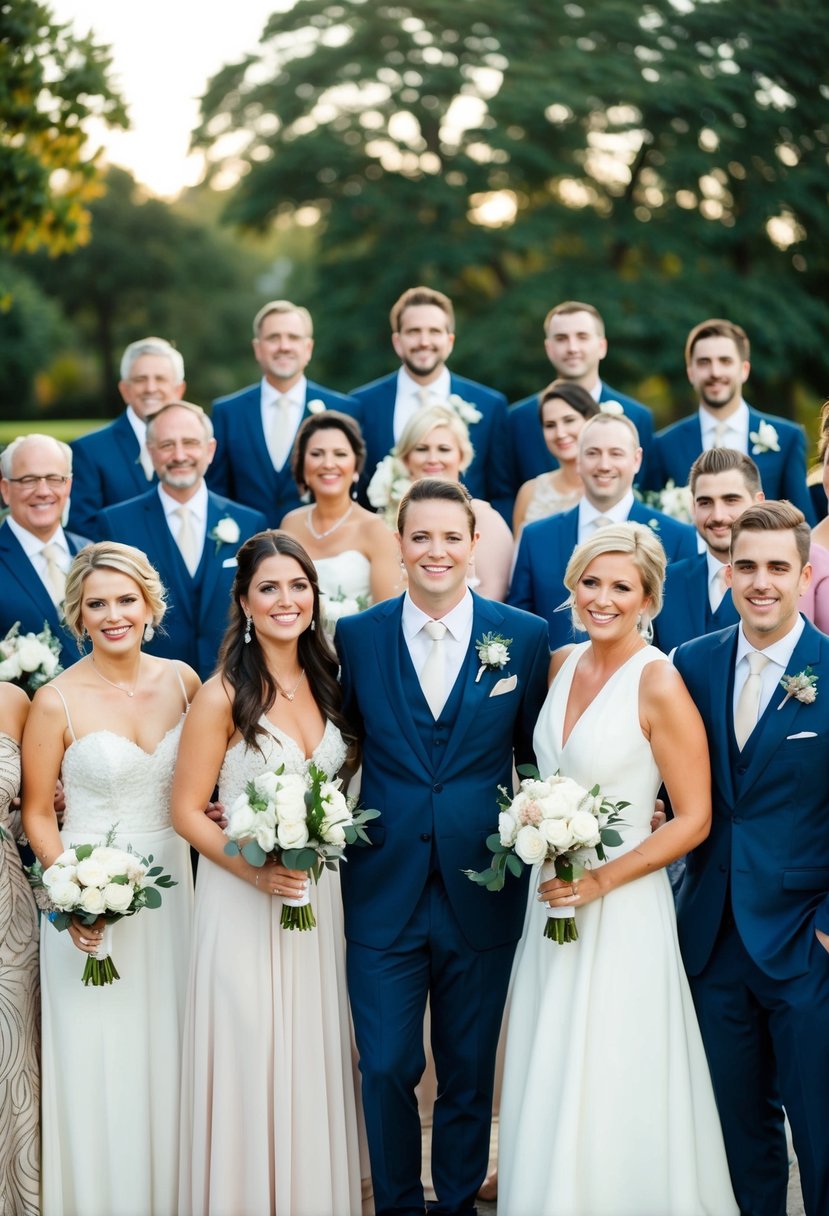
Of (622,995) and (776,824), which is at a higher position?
(776,824)

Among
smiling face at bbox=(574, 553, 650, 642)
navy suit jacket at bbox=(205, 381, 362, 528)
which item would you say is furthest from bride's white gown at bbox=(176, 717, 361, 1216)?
navy suit jacket at bbox=(205, 381, 362, 528)

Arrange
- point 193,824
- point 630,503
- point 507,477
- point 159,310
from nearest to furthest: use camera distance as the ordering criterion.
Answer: point 193,824 → point 630,503 → point 507,477 → point 159,310

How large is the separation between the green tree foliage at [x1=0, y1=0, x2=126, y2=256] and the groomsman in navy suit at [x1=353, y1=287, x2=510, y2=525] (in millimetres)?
3612

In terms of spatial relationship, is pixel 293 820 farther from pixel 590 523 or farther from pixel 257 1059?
pixel 590 523

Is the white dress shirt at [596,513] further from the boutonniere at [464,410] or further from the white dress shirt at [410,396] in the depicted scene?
the white dress shirt at [410,396]

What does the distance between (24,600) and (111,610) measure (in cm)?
162

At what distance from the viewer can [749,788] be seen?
4996 mm

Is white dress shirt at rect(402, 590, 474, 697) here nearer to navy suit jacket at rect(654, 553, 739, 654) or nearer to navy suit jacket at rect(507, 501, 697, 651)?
navy suit jacket at rect(654, 553, 739, 654)

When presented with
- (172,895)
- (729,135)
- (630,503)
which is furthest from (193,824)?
(729,135)

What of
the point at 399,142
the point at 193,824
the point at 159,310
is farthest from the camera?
the point at 159,310

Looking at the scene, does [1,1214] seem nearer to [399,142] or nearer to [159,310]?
[399,142]

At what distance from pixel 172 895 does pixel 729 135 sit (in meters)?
17.7

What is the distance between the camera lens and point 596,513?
23.5ft

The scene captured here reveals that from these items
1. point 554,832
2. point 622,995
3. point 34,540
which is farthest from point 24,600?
point 622,995
